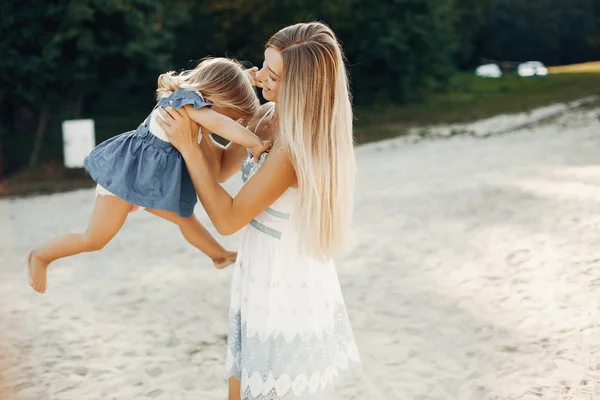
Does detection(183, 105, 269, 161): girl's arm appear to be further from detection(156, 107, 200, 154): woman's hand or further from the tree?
the tree

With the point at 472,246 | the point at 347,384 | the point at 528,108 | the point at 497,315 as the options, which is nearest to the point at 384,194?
the point at 472,246

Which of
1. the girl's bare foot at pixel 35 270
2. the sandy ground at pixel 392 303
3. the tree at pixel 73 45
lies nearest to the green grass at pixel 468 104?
the tree at pixel 73 45

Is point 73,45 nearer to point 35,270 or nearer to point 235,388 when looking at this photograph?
point 35,270

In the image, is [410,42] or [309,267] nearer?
[309,267]

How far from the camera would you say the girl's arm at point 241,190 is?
7.78 ft

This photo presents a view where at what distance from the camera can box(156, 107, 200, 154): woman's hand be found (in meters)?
2.42

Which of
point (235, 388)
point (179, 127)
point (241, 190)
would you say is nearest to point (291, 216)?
point (241, 190)

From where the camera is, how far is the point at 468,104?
2280cm

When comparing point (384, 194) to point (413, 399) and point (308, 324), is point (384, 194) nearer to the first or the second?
point (413, 399)

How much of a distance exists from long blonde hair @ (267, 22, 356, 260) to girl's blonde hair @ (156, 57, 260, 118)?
0.22 meters

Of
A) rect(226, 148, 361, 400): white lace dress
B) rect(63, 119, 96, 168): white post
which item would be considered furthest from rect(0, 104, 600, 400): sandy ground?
rect(63, 119, 96, 168): white post

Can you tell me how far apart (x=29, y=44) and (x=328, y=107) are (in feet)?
38.1

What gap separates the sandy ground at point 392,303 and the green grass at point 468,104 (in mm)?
7626

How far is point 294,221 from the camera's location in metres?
2.46
